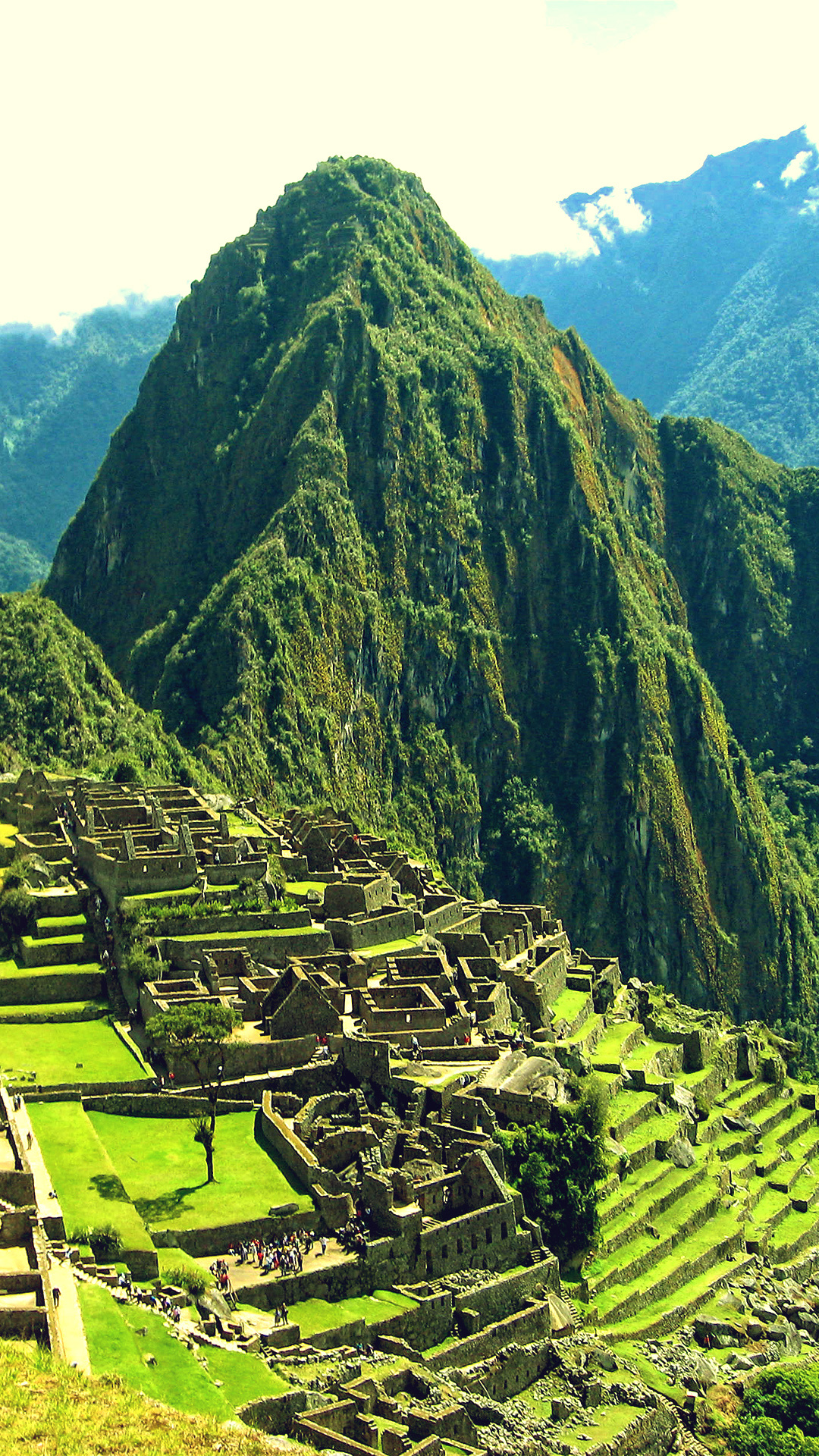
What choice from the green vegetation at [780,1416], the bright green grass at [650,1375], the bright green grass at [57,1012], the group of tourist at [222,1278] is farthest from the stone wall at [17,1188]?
the green vegetation at [780,1416]

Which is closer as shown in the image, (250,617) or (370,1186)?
(370,1186)

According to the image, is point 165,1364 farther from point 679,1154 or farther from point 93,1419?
point 679,1154

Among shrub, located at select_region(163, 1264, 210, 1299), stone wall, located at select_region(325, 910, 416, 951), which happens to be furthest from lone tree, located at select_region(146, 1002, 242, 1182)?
stone wall, located at select_region(325, 910, 416, 951)

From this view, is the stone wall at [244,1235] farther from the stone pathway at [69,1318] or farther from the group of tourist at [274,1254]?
the stone pathway at [69,1318]

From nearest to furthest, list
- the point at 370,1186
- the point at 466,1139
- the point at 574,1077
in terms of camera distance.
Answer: the point at 370,1186 < the point at 466,1139 < the point at 574,1077

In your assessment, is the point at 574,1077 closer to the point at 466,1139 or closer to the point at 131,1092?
the point at 466,1139

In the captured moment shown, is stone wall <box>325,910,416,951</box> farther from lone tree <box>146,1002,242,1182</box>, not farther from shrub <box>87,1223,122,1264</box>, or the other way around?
shrub <box>87,1223,122,1264</box>

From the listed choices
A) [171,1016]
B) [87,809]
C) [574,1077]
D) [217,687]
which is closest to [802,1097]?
[574,1077]
